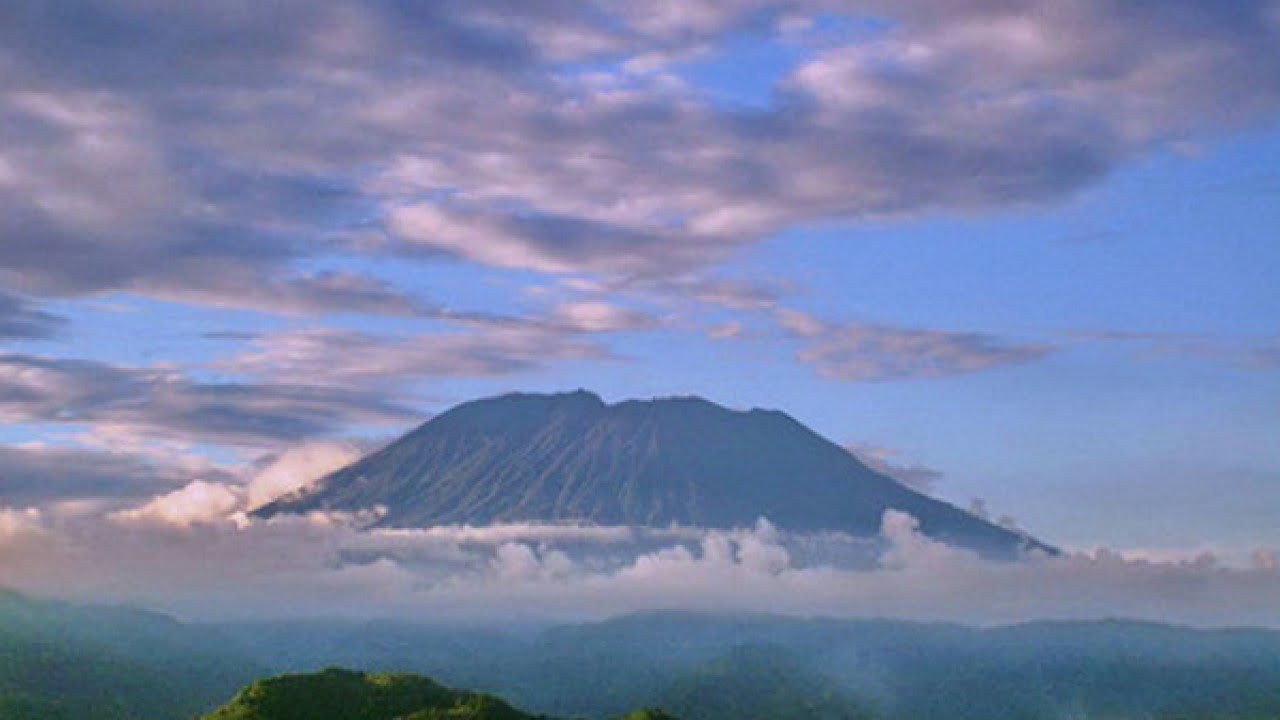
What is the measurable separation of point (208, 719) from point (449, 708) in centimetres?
2974

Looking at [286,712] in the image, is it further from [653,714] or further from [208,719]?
[653,714]

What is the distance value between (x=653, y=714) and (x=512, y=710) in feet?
51.6

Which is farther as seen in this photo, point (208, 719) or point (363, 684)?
point (363, 684)

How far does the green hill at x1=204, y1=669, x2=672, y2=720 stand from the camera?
165 m

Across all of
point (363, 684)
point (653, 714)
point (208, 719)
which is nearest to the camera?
point (208, 719)

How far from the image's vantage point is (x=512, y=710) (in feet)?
554

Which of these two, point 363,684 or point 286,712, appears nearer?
point 286,712

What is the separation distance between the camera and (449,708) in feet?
574

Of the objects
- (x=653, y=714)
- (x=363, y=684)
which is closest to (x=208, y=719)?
(x=363, y=684)

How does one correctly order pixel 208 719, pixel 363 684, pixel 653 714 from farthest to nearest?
pixel 363 684 → pixel 653 714 → pixel 208 719

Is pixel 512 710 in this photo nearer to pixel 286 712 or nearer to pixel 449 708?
pixel 449 708

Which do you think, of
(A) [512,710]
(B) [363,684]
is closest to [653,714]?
(A) [512,710]

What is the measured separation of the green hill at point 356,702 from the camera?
165 m

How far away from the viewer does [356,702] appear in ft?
572
